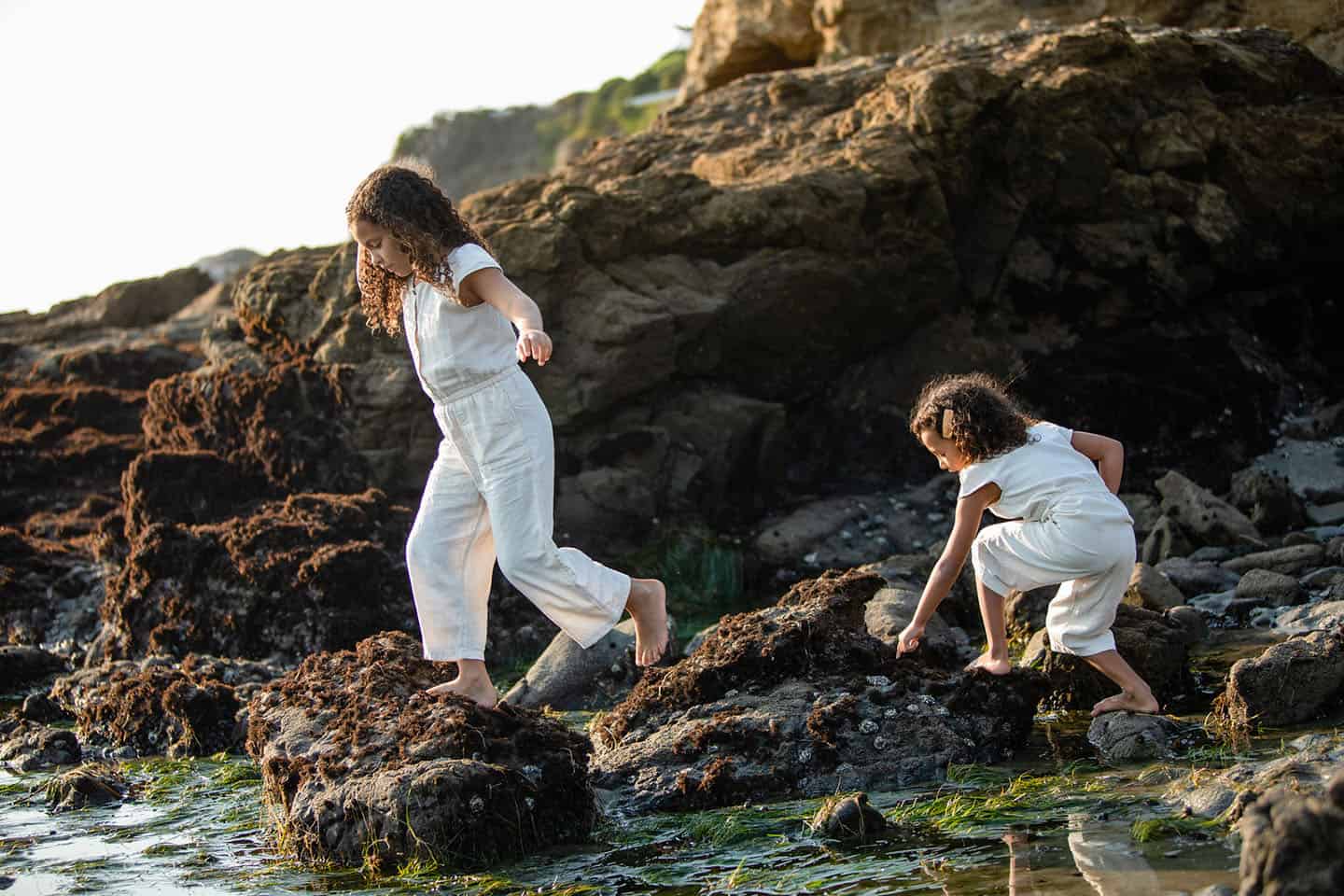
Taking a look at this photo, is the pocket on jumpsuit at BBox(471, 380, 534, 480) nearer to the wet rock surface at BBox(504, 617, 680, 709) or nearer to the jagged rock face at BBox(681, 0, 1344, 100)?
the wet rock surface at BBox(504, 617, 680, 709)

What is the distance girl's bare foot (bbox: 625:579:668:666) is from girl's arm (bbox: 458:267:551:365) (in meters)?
1.14

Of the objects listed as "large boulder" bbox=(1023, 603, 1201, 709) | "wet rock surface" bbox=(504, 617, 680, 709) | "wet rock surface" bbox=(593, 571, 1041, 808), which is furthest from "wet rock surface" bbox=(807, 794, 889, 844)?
"wet rock surface" bbox=(504, 617, 680, 709)

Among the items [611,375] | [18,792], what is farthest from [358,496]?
[18,792]

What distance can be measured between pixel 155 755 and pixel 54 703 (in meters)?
1.60

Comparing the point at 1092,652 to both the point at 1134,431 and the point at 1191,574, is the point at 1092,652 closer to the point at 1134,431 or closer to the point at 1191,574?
the point at 1191,574

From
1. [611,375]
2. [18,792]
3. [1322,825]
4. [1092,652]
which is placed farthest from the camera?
[611,375]

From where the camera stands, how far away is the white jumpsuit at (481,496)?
18.2ft

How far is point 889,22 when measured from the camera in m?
19.8

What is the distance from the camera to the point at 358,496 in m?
10.9

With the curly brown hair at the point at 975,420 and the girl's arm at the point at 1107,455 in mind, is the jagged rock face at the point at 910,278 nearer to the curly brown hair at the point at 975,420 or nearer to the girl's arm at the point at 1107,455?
the curly brown hair at the point at 975,420

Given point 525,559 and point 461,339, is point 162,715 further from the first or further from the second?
point 461,339

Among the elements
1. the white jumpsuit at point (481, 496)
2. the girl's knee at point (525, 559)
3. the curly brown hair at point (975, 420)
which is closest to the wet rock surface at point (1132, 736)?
the curly brown hair at point (975, 420)

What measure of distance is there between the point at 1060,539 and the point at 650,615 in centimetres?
179

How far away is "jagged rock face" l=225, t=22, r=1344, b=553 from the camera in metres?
12.0
